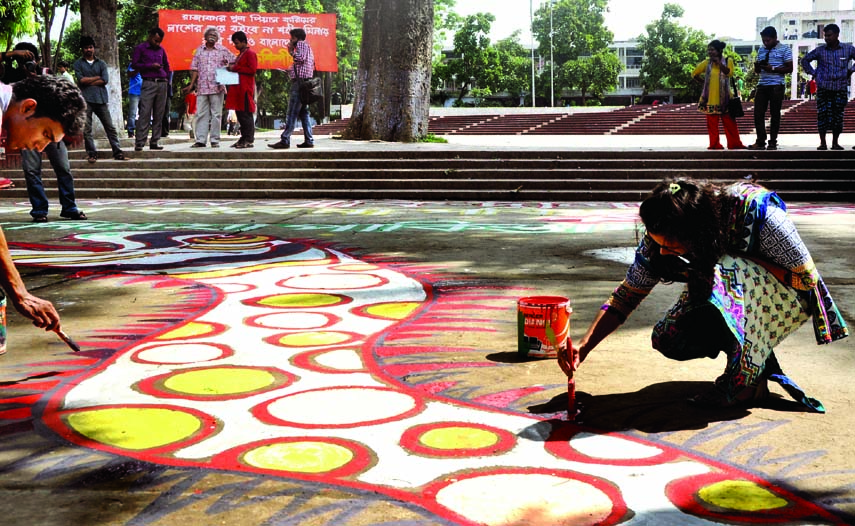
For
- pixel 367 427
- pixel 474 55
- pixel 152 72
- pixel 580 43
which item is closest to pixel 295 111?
pixel 152 72

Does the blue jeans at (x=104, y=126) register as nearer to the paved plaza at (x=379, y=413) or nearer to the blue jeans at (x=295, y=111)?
the blue jeans at (x=295, y=111)

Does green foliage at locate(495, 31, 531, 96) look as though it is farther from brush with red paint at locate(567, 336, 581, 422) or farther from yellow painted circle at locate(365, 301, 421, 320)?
brush with red paint at locate(567, 336, 581, 422)

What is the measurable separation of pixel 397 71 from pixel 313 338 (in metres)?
11.3

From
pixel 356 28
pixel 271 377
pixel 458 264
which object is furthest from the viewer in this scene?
pixel 356 28

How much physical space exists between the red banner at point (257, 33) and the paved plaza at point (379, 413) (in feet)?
65.5

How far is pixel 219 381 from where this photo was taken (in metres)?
3.82

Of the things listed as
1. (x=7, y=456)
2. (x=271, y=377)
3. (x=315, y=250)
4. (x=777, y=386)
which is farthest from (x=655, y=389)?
(x=315, y=250)

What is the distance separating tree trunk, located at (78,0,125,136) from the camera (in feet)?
52.1

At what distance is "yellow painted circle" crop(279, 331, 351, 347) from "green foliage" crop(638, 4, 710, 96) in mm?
57523

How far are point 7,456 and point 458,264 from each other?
422 cm

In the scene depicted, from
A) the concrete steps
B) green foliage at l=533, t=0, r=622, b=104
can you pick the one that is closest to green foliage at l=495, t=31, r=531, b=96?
green foliage at l=533, t=0, r=622, b=104

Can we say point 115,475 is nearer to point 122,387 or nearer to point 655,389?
point 122,387

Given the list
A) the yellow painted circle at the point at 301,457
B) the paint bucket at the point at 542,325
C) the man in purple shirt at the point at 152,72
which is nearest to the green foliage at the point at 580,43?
the man in purple shirt at the point at 152,72

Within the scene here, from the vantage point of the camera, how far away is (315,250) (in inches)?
299
